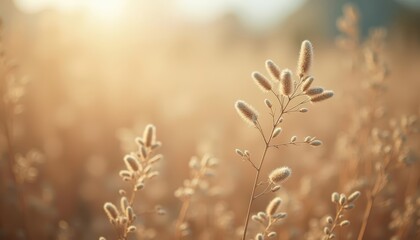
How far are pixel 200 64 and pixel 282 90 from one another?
9.07 m

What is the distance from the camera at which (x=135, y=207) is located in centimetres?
394

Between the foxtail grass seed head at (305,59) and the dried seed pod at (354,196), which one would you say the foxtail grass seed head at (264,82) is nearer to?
the foxtail grass seed head at (305,59)

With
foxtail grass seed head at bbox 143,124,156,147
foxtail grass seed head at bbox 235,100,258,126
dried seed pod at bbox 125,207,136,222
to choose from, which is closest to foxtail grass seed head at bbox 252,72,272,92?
foxtail grass seed head at bbox 235,100,258,126

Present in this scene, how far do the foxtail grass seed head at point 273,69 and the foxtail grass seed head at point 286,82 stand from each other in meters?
0.05

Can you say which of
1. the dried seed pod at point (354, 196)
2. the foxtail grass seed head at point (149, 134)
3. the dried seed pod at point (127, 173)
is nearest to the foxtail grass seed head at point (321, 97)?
the dried seed pod at point (354, 196)

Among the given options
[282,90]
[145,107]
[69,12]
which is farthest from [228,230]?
[69,12]

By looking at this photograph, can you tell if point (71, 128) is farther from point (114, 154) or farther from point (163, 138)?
point (163, 138)

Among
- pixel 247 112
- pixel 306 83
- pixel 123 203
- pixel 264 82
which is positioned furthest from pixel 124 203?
pixel 306 83

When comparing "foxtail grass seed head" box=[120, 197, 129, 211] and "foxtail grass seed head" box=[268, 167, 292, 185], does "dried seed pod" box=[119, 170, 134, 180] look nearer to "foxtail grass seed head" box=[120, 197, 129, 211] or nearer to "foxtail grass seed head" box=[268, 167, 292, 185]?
"foxtail grass seed head" box=[120, 197, 129, 211]

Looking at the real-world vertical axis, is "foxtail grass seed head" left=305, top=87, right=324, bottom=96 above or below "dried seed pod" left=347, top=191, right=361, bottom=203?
above

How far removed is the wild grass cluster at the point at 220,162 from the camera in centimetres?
185

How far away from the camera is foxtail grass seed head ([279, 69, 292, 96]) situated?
1.57 metres

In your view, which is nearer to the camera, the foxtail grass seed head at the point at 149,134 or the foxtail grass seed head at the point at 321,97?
the foxtail grass seed head at the point at 321,97

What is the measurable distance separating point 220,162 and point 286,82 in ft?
8.59
